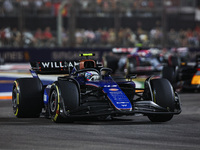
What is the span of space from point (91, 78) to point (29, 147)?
11.0 feet

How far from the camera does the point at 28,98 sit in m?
9.77

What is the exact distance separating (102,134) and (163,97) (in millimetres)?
1761

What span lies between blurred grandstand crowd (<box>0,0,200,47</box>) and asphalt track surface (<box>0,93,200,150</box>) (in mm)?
20607

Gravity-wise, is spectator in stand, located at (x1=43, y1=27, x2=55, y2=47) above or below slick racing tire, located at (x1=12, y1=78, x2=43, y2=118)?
below

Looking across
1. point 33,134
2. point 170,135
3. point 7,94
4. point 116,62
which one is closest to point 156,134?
point 170,135

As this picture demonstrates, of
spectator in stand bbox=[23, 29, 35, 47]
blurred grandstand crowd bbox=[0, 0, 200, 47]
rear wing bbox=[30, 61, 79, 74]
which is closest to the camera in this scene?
rear wing bbox=[30, 61, 79, 74]

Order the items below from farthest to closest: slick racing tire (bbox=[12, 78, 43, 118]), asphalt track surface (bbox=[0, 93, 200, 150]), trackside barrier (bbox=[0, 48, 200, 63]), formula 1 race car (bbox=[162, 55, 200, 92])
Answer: trackside barrier (bbox=[0, 48, 200, 63]) → formula 1 race car (bbox=[162, 55, 200, 92]) → slick racing tire (bbox=[12, 78, 43, 118]) → asphalt track surface (bbox=[0, 93, 200, 150])

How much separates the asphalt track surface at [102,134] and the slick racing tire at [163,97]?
155 millimetres

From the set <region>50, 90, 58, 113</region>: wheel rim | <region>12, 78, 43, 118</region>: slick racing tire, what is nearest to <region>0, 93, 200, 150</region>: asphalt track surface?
<region>12, 78, 43, 118</region>: slick racing tire

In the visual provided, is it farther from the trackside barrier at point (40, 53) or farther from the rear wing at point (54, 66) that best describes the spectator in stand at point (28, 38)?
the rear wing at point (54, 66)

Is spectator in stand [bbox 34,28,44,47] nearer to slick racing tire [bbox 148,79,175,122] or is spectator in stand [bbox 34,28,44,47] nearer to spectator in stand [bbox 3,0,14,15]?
spectator in stand [bbox 3,0,14,15]

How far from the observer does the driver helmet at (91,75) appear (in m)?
9.85

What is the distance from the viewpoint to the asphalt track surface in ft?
22.4

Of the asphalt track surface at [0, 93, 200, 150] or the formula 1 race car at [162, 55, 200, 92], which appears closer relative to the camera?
the asphalt track surface at [0, 93, 200, 150]
